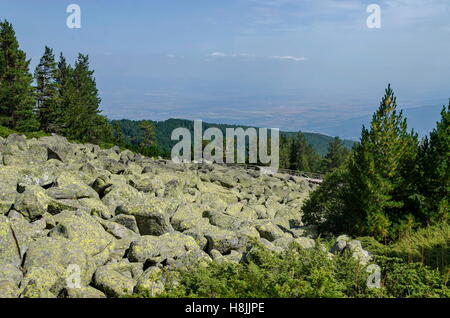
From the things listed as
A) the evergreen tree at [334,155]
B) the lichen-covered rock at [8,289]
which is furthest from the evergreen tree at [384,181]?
the evergreen tree at [334,155]

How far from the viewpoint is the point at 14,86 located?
44.5m

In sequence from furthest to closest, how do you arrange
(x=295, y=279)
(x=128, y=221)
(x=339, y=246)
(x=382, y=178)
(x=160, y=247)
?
(x=382, y=178) < (x=339, y=246) < (x=128, y=221) < (x=160, y=247) < (x=295, y=279)

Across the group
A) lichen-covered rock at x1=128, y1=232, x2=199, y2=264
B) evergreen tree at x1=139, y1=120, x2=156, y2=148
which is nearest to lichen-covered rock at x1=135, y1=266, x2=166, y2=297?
lichen-covered rock at x1=128, y1=232, x2=199, y2=264

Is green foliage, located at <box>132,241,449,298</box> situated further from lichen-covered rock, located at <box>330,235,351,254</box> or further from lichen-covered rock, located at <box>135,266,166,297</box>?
lichen-covered rock, located at <box>330,235,351,254</box>

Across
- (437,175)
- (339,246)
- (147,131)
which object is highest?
(147,131)

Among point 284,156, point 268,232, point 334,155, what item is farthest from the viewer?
point 334,155

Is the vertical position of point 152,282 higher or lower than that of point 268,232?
higher

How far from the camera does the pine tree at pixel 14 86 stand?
1736 inches

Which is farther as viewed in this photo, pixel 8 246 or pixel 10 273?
pixel 8 246

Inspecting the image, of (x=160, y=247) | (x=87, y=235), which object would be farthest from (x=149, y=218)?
(x=87, y=235)

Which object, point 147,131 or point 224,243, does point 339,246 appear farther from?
point 147,131

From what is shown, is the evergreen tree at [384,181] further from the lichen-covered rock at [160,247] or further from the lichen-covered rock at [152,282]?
the lichen-covered rock at [152,282]

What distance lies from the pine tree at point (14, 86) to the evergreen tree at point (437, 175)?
4140cm

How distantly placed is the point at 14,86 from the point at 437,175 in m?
44.6
